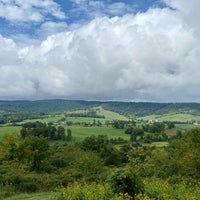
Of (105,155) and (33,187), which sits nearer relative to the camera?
(33,187)

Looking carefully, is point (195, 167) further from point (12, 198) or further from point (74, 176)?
point (12, 198)

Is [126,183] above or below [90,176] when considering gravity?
above

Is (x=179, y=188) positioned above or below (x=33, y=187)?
above

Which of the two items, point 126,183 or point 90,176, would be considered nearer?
point 126,183

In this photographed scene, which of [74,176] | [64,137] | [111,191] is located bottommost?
[64,137]

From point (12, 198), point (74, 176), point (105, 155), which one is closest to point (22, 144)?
point (105, 155)

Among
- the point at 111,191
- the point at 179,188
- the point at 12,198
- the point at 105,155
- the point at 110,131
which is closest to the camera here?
the point at 111,191

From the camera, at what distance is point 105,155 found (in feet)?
246

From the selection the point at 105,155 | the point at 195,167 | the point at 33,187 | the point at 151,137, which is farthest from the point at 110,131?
the point at 33,187

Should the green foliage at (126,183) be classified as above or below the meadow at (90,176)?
above

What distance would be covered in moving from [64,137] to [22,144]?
210 ft

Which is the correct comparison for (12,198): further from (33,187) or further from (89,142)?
(89,142)

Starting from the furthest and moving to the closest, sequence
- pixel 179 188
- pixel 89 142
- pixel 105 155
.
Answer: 1. pixel 89 142
2. pixel 105 155
3. pixel 179 188

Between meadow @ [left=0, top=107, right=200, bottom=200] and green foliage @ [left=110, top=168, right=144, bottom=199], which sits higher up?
green foliage @ [left=110, top=168, right=144, bottom=199]
